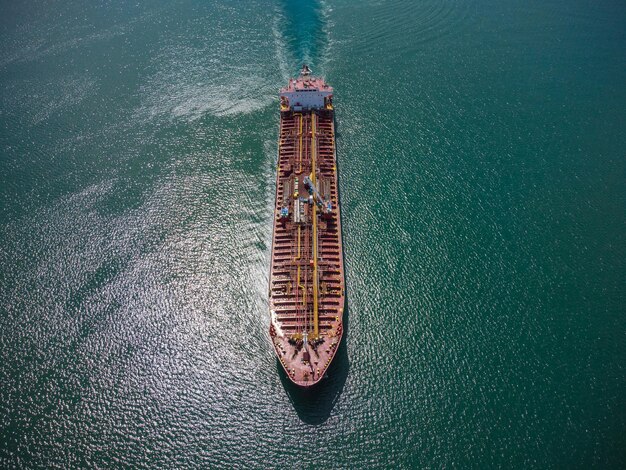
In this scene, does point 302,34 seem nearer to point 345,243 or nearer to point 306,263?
point 345,243

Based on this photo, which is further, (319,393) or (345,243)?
(345,243)

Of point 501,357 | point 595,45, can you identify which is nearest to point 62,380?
point 501,357

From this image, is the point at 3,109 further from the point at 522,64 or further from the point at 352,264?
the point at 522,64

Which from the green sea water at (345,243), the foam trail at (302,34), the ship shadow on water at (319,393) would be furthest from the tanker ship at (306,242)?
the foam trail at (302,34)

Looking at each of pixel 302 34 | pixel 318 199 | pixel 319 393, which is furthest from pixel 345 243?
pixel 302 34

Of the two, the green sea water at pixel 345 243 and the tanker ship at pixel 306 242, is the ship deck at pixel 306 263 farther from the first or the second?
the green sea water at pixel 345 243

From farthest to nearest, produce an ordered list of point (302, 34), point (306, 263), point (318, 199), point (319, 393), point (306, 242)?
point (302, 34), point (318, 199), point (306, 242), point (306, 263), point (319, 393)

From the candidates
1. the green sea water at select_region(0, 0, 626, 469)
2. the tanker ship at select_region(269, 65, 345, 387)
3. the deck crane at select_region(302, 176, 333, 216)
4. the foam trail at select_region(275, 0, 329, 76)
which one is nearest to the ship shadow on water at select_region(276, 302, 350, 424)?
the green sea water at select_region(0, 0, 626, 469)
